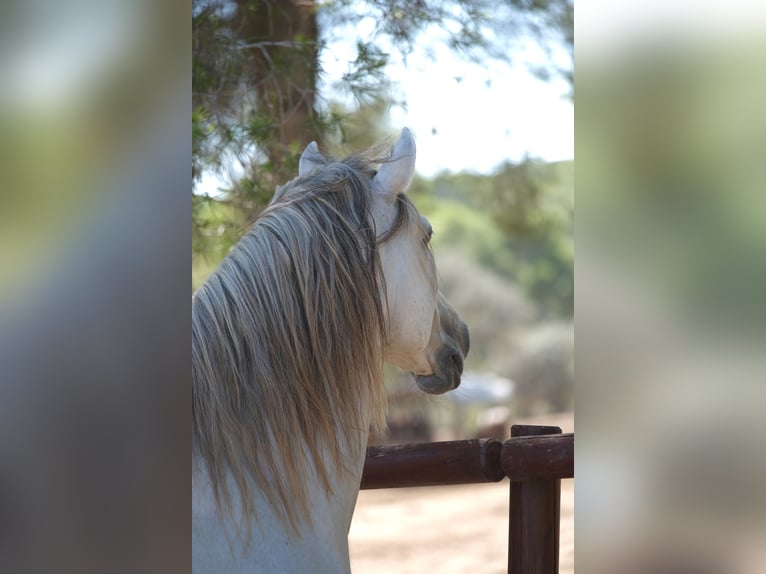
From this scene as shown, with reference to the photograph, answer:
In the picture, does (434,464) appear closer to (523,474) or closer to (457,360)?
(523,474)

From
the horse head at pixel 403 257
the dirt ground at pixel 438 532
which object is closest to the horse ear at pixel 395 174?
the horse head at pixel 403 257

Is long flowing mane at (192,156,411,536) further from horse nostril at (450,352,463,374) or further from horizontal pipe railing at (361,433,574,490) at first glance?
horizontal pipe railing at (361,433,574,490)

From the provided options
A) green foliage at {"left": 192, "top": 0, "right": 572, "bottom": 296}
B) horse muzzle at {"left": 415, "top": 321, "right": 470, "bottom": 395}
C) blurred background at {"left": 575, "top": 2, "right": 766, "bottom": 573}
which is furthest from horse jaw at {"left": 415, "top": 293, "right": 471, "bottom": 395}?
blurred background at {"left": 575, "top": 2, "right": 766, "bottom": 573}

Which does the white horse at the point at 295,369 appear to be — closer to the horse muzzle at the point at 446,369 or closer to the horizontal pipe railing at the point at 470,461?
the horse muzzle at the point at 446,369

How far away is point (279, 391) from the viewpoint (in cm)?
135

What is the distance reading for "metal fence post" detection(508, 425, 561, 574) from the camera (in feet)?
6.86

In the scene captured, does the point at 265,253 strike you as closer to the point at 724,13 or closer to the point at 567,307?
the point at 724,13

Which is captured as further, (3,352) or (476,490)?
(476,490)

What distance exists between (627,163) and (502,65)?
13.1 ft

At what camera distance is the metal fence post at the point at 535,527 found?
6.86 feet

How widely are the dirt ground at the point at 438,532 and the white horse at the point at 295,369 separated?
4.47m

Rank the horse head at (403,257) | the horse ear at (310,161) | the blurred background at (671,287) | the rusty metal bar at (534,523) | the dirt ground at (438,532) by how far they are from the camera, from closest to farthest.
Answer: the blurred background at (671,287), the horse head at (403,257), the horse ear at (310,161), the rusty metal bar at (534,523), the dirt ground at (438,532)

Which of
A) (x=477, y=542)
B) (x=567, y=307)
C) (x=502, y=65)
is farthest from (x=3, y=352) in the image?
(x=567, y=307)

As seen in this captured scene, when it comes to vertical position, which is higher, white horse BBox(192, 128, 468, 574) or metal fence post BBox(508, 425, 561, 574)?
white horse BBox(192, 128, 468, 574)
